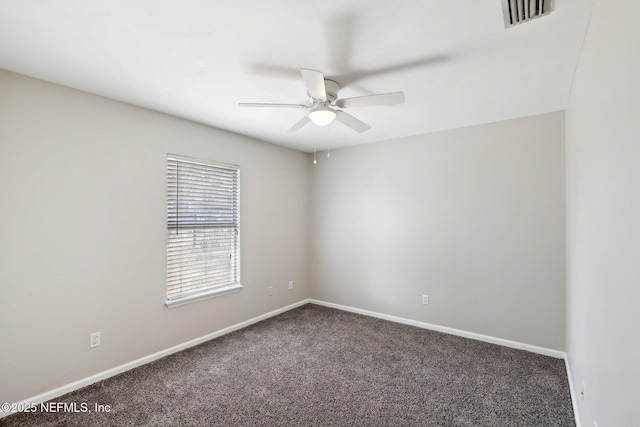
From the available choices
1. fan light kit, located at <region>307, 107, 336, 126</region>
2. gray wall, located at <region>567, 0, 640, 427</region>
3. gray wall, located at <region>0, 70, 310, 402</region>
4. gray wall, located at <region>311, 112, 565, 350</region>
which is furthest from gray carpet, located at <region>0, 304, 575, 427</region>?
fan light kit, located at <region>307, 107, 336, 126</region>

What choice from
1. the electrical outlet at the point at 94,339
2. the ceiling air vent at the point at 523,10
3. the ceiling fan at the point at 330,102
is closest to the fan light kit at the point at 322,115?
the ceiling fan at the point at 330,102

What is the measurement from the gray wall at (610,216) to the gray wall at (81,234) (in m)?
3.40

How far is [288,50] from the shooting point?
6.45 ft

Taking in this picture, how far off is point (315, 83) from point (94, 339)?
2.84 metres

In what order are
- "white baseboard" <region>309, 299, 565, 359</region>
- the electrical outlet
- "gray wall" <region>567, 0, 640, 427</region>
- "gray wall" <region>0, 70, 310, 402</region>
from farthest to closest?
1. "white baseboard" <region>309, 299, 565, 359</region>
2. the electrical outlet
3. "gray wall" <region>0, 70, 310, 402</region>
4. "gray wall" <region>567, 0, 640, 427</region>

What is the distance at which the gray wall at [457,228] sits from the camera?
122 inches

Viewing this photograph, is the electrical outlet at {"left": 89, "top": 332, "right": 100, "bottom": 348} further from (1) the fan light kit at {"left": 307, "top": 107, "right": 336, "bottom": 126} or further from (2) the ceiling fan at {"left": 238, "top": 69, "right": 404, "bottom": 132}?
(1) the fan light kit at {"left": 307, "top": 107, "right": 336, "bottom": 126}

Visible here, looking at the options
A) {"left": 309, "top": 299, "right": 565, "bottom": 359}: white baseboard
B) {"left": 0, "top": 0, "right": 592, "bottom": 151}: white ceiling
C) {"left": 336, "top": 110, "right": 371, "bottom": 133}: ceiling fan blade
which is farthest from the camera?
{"left": 309, "top": 299, "right": 565, "bottom": 359}: white baseboard

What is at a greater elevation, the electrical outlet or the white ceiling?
the white ceiling

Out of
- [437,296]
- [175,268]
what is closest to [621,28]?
[437,296]

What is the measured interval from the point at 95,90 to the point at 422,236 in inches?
149

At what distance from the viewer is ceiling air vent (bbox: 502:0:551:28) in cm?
148

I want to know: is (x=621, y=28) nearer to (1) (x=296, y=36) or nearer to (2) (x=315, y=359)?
(1) (x=296, y=36)

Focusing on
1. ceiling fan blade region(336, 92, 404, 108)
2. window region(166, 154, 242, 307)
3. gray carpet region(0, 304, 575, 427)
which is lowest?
gray carpet region(0, 304, 575, 427)
